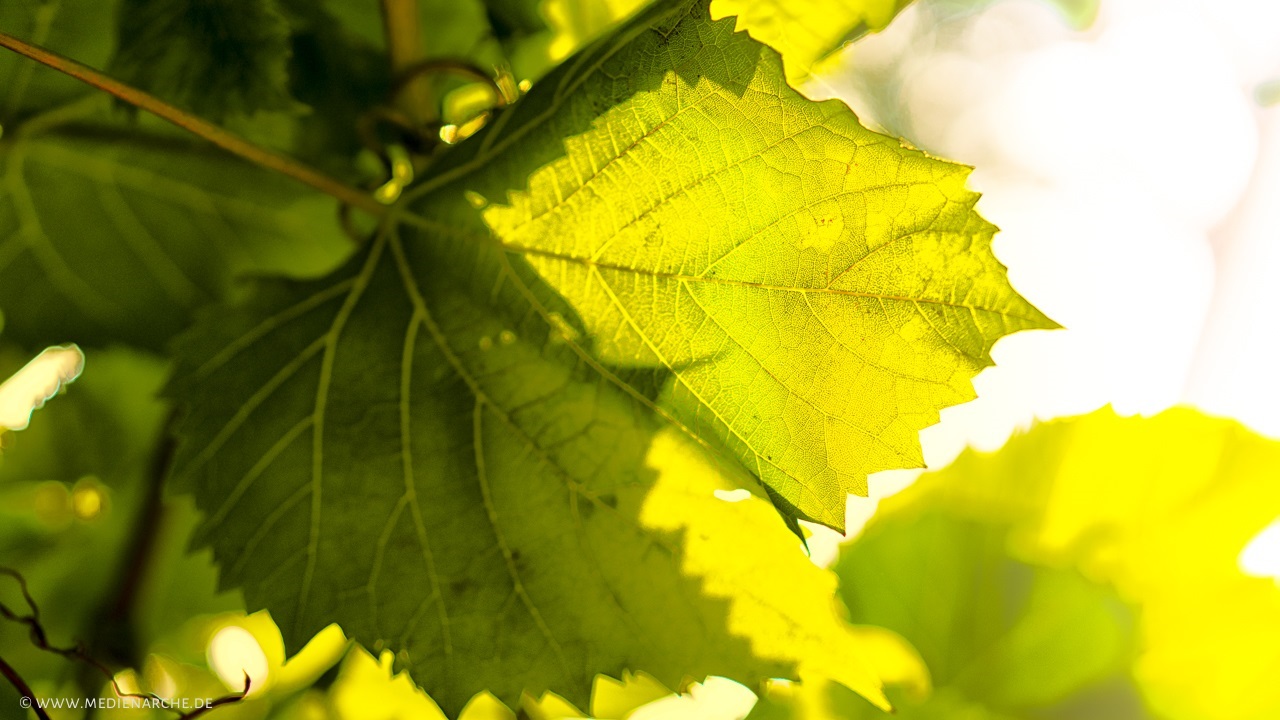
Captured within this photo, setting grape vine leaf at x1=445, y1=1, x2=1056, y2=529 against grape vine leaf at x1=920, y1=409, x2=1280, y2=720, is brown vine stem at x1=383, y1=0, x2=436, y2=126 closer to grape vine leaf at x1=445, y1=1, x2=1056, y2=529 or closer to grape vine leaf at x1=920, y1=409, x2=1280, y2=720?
grape vine leaf at x1=445, y1=1, x2=1056, y2=529

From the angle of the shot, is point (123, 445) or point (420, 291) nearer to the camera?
point (420, 291)

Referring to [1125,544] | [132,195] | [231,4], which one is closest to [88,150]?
[132,195]

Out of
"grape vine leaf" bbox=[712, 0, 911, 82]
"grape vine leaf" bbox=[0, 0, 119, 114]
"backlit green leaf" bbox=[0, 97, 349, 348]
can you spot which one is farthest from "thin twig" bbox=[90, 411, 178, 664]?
"grape vine leaf" bbox=[712, 0, 911, 82]

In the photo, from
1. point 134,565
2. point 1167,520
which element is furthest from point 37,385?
point 1167,520

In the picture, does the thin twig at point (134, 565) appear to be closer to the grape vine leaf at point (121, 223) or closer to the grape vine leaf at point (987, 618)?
the grape vine leaf at point (121, 223)

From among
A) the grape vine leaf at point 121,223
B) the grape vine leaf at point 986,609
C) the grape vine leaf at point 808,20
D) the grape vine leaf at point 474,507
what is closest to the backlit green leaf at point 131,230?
the grape vine leaf at point 121,223

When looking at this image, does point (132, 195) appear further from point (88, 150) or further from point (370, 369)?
point (370, 369)
